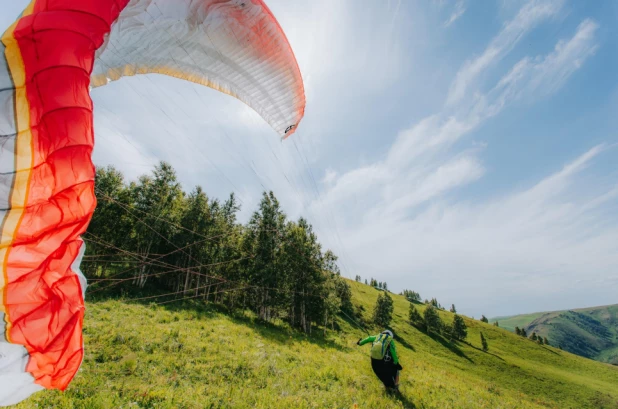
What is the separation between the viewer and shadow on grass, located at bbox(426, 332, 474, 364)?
45225 mm

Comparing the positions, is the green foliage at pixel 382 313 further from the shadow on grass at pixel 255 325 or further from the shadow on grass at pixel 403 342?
the shadow on grass at pixel 255 325

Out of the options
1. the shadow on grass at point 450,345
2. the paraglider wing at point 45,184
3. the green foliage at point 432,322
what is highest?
the paraglider wing at point 45,184

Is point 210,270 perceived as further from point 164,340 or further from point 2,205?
point 2,205

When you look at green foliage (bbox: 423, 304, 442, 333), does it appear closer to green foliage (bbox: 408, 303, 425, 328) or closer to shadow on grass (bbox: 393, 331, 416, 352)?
green foliage (bbox: 408, 303, 425, 328)

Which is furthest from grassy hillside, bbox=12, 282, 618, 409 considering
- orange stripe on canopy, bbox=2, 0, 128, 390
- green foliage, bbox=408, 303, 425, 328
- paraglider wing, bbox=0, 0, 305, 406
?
green foliage, bbox=408, 303, 425, 328

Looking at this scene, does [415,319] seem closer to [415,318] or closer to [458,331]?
[415,318]

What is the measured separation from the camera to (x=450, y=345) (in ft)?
166

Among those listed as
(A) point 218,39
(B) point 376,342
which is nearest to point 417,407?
(B) point 376,342

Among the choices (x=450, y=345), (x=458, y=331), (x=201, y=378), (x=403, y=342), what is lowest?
(x=450, y=345)

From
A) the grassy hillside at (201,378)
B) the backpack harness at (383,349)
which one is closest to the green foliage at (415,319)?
the grassy hillside at (201,378)

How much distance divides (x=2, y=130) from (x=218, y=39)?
394cm

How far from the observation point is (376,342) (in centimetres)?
823

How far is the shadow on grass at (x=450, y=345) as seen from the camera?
4522 centimetres

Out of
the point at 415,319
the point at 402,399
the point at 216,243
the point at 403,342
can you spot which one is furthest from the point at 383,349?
the point at 415,319
